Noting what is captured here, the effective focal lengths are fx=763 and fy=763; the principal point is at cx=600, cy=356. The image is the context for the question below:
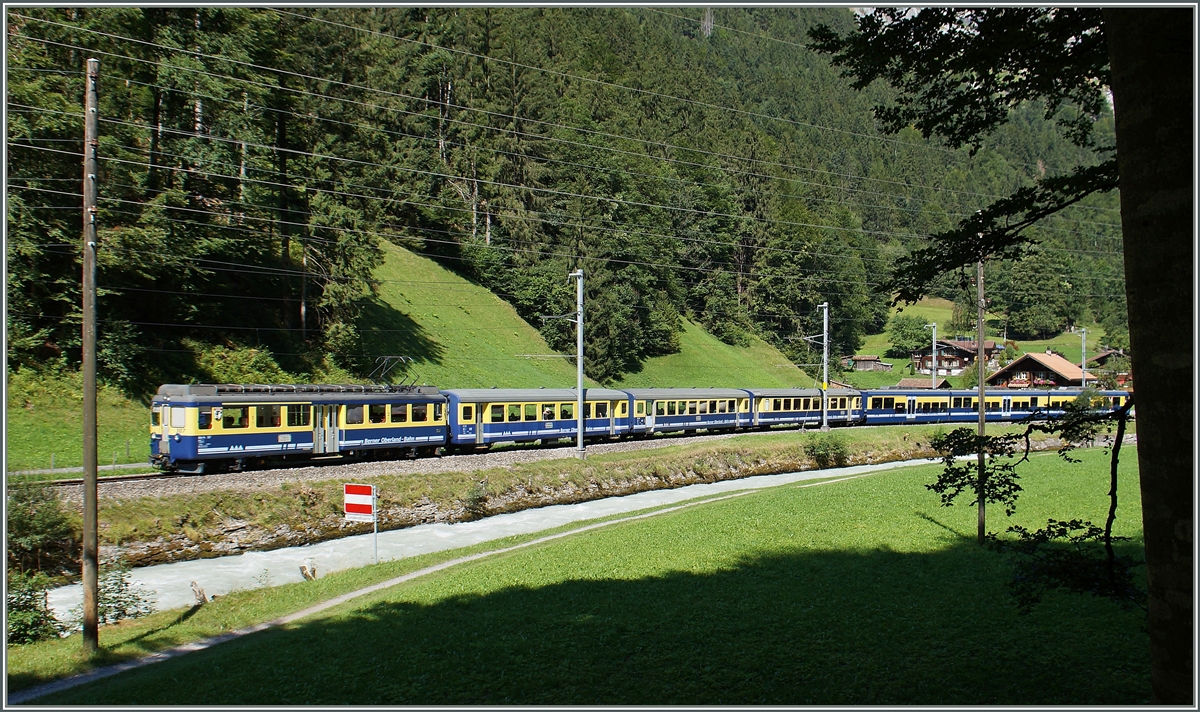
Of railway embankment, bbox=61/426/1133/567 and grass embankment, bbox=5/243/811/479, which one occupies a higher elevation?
grass embankment, bbox=5/243/811/479

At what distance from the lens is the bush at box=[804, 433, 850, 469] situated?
1588 inches

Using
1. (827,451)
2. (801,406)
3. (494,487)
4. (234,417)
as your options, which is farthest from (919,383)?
(234,417)

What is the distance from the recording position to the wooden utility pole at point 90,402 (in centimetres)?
1335

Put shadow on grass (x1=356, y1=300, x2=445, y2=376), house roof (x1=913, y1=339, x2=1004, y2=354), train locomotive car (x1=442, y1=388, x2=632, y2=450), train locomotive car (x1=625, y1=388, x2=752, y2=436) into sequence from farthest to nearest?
1. house roof (x1=913, y1=339, x2=1004, y2=354)
2. shadow on grass (x1=356, y1=300, x2=445, y2=376)
3. train locomotive car (x1=625, y1=388, x2=752, y2=436)
4. train locomotive car (x1=442, y1=388, x2=632, y2=450)

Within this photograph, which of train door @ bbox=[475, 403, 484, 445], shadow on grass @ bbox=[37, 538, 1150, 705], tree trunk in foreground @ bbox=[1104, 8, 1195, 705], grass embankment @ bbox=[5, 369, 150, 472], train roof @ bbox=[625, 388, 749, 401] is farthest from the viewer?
train roof @ bbox=[625, 388, 749, 401]

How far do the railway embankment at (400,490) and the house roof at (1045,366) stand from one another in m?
38.5

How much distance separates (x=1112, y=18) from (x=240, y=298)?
4478 centimetres

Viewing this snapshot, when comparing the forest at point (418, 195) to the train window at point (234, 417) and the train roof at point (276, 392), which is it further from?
the train window at point (234, 417)

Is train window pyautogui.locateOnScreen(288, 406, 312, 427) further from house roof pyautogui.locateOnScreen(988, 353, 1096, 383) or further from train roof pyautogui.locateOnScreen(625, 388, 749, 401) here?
house roof pyautogui.locateOnScreen(988, 353, 1096, 383)

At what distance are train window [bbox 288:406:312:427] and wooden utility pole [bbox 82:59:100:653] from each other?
45.3ft

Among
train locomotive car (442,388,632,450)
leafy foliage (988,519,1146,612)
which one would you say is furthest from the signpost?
leafy foliage (988,519,1146,612)

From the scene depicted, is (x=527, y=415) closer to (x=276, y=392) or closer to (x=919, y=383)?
(x=276, y=392)

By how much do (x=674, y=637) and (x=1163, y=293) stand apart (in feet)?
→ 25.6

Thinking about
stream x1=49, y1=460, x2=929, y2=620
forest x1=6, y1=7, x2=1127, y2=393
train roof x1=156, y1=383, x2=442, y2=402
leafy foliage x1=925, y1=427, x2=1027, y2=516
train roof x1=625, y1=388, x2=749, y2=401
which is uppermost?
forest x1=6, y1=7, x2=1127, y2=393
